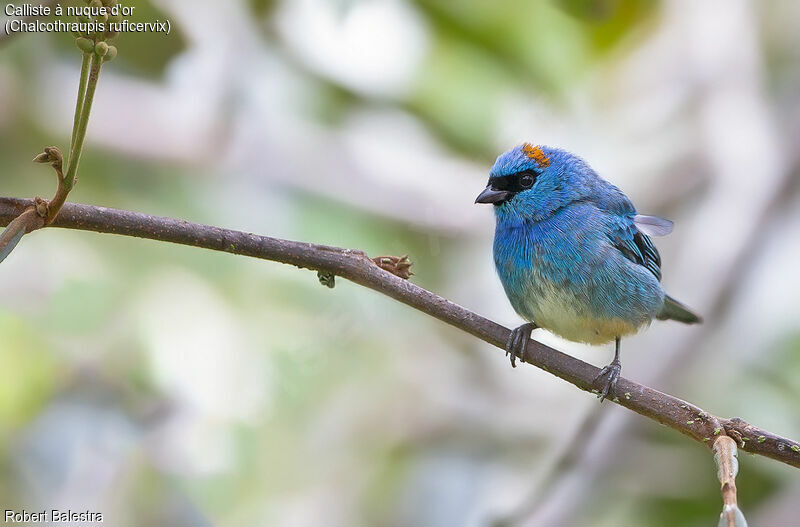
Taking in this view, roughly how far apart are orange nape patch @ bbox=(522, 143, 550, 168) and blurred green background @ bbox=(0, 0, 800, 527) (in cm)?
124

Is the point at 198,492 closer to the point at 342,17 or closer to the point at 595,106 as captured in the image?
the point at 342,17

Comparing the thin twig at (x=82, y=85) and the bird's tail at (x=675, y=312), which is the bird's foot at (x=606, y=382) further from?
the thin twig at (x=82, y=85)

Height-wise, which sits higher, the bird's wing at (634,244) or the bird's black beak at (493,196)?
the bird's wing at (634,244)

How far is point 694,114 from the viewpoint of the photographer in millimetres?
6234

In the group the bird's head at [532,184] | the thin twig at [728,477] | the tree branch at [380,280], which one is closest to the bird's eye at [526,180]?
the bird's head at [532,184]

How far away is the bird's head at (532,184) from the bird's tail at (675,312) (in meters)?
0.66

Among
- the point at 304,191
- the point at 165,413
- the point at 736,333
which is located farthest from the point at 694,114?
the point at 165,413

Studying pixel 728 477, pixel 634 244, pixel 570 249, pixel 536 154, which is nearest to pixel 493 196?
pixel 536 154

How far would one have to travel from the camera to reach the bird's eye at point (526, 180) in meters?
3.69

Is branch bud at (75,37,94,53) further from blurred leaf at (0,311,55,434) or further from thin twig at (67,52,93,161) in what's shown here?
blurred leaf at (0,311,55,434)

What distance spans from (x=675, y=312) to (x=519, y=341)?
1.36 meters

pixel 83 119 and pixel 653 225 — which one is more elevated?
pixel 653 225

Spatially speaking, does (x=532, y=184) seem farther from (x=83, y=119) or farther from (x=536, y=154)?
(x=83, y=119)

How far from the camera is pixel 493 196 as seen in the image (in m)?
3.62
